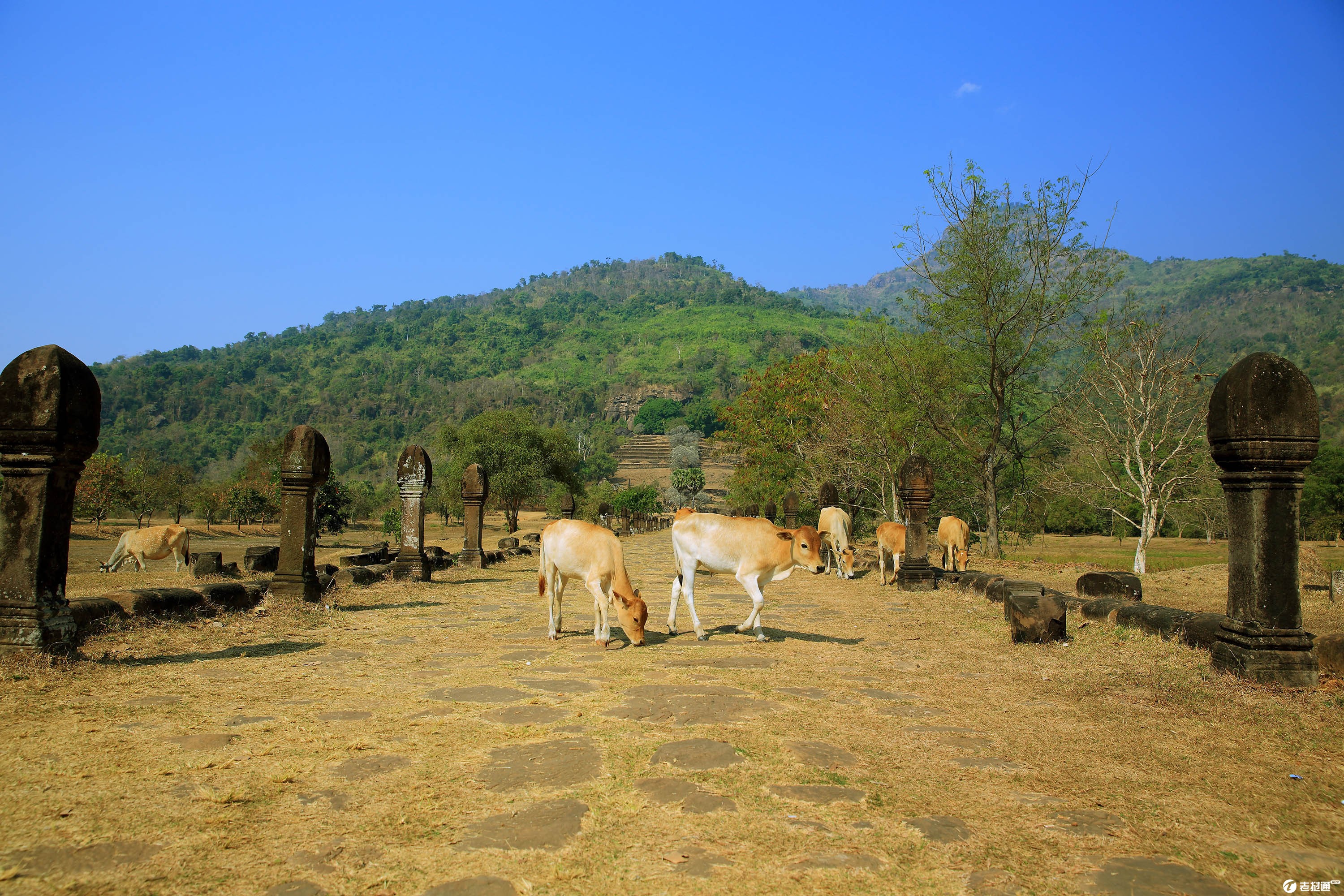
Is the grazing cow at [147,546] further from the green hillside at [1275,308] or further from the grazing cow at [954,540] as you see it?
the green hillside at [1275,308]

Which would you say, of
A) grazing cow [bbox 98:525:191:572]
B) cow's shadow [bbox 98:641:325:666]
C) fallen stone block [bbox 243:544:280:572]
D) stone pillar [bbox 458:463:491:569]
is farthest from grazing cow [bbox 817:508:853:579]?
grazing cow [bbox 98:525:191:572]

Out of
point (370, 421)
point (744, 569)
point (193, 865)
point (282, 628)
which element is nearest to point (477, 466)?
point (282, 628)

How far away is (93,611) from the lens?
24.1ft

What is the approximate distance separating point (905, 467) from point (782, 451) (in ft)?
55.1

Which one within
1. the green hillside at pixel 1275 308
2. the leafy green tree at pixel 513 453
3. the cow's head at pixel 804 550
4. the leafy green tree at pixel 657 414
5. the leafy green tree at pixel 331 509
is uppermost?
the green hillside at pixel 1275 308

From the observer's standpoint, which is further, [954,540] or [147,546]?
[954,540]

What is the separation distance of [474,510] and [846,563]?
849cm

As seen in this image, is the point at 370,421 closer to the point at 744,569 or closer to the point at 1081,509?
the point at 1081,509

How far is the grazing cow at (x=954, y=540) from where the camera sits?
15.6 m

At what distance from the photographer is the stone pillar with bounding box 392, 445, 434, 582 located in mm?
13898

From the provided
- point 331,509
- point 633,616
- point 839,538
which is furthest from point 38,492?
point 331,509

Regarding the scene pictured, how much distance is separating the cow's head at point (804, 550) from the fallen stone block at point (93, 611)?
6843 millimetres

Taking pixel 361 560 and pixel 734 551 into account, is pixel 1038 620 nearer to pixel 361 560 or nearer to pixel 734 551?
pixel 734 551

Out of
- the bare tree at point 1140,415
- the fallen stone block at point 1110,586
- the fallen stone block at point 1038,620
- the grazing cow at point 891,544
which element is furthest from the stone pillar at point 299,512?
the bare tree at point 1140,415
